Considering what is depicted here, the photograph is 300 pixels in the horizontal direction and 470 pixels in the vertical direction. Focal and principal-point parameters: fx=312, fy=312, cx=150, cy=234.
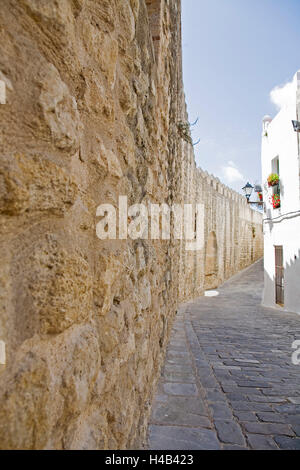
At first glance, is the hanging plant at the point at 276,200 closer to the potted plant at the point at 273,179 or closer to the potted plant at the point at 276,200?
the potted plant at the point at 276,200

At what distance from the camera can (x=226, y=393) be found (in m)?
2.45

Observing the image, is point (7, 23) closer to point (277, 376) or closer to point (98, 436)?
point (98, 436)

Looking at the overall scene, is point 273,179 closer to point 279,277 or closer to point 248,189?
point 248,189

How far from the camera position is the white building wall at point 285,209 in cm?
742

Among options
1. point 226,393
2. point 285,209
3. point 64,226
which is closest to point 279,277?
point 285,209

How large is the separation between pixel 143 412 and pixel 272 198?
7.96 m

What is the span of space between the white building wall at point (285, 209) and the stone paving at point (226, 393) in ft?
10.1

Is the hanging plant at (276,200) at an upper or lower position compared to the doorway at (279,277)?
upper

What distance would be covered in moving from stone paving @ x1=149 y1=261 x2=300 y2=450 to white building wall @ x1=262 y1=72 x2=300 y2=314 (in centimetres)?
308

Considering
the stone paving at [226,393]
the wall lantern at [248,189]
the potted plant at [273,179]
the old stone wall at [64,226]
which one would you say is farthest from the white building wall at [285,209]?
the old stone wall at [64,226]

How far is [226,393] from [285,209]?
6547mm

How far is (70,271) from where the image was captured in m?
0.72

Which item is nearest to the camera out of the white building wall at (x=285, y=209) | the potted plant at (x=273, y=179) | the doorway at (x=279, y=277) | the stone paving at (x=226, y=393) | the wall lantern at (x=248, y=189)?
the stone paving at (x=226, y=393)

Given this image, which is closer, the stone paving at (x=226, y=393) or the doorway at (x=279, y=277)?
the stone paving at (x=226, y=393)
